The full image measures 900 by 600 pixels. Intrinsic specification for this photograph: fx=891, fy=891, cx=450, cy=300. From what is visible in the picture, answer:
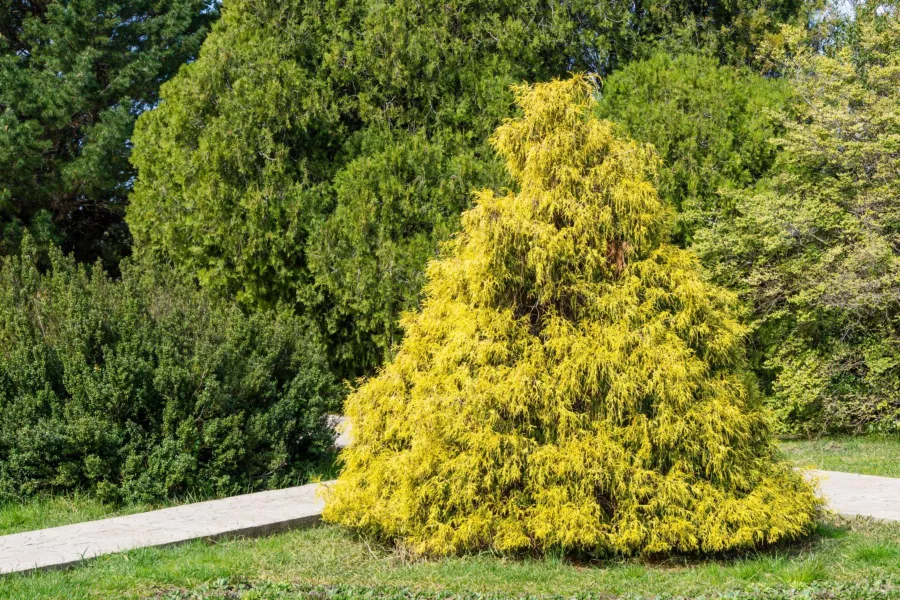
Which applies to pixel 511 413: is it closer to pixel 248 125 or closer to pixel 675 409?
pixel 675 409

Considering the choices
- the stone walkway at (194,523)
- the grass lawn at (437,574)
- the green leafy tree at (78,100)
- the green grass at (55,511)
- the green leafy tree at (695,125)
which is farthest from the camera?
the green leafy tree at (78,100)

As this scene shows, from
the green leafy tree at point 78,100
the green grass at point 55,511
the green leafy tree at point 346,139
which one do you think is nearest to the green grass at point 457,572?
the green grass at point 55,511

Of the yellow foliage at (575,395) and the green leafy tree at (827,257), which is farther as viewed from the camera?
the green leafy tree at (827,257)

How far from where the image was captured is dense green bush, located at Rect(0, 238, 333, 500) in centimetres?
727

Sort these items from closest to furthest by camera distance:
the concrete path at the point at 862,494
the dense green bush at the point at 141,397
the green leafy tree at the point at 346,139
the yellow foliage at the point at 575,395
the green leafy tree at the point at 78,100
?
1. the yellow foliage at the point at 575,395
2. the concrete path at the point at 862,494
3. the dense green bush at the point at 141,397
4. the green leafy tree at the point at 346,139
5. the green leafy tree at the point at 78,100

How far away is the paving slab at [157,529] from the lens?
5570 mm

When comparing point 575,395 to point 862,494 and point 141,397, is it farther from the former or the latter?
point 141,397

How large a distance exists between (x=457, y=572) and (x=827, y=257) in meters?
7.54

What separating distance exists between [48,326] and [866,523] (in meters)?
7.21

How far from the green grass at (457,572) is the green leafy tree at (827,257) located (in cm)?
561

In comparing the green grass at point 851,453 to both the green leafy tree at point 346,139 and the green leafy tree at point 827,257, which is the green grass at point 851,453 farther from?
the green leafy tree at point 346,139

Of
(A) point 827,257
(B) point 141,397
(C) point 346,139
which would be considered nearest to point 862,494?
(A) point 827,257

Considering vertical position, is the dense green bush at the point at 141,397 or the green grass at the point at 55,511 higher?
the dense green bush at the point at 141,397

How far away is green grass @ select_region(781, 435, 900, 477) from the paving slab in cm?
498
